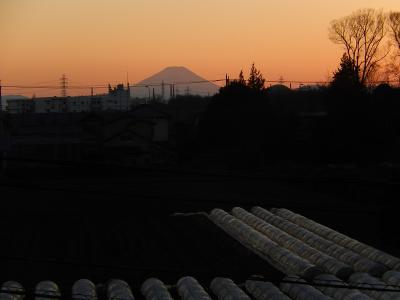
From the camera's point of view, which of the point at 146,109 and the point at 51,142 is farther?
the point at 146,109

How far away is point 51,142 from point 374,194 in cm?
1789

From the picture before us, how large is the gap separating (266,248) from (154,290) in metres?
3.36

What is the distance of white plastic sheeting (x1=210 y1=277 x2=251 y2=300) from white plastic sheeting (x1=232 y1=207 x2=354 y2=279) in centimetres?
180

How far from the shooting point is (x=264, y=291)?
7492 mm

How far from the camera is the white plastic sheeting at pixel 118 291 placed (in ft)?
24.2

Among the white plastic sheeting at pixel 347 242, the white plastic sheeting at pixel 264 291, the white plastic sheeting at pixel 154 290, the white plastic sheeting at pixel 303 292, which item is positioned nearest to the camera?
the white plastic sheeting at pixel 303 292

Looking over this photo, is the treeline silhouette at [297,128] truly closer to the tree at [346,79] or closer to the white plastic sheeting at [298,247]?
the tree at [346,79]

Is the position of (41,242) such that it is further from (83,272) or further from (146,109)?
(146,109)

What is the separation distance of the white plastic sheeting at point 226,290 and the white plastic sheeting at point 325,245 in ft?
7.37

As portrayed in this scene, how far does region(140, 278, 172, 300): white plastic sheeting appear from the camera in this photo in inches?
290

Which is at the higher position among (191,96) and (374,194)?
(191,96)

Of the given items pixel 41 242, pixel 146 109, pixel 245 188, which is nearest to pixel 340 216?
pixel 245 188

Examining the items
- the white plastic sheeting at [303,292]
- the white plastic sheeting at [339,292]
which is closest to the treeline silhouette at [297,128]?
the white plastic sheeting at [339,292]

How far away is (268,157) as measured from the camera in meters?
25.0
